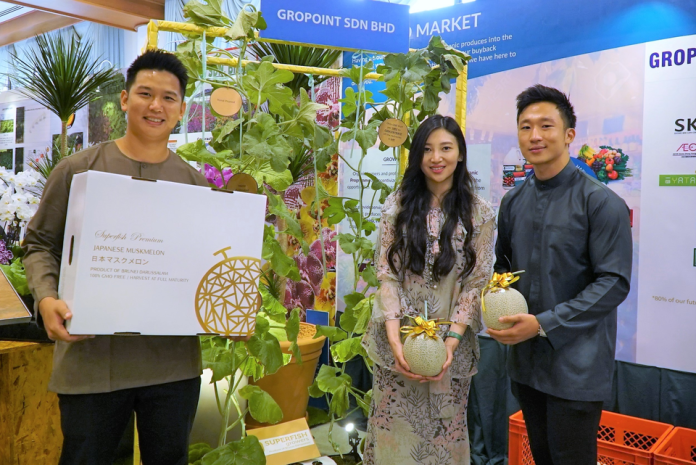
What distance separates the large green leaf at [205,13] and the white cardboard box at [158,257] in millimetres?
855

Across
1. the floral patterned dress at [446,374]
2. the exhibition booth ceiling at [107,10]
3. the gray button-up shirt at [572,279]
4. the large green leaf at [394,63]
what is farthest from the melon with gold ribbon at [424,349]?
the exhibition booth ceiling at [107,10]

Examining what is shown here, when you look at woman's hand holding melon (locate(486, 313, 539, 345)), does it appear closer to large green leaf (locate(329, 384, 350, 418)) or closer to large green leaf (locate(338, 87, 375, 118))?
large green leaf (locate(329, 384, 350, 418))

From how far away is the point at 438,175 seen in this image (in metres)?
1.72

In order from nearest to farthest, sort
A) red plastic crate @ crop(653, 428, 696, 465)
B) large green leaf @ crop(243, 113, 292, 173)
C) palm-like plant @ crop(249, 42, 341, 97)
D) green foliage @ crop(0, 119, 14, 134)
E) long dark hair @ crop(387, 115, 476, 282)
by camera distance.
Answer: long dark hair @ crop(387, 115, 476, 282) < large green leaf @ crop(243, 113, 292, 173) < red plastic crate @ crop(653, 428, 696, 465) < palm-like plant @ crop(249, 42, 341, 97) < green foliage @ crop(0, 119, 14, 134)

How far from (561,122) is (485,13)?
148 centimetres

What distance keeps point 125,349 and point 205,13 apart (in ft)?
3.83

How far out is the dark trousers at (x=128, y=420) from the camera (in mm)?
1324

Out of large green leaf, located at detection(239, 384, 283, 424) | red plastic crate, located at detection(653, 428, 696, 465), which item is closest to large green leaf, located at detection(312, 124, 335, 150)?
large green leaf, located at detection(239, 384, 283, 424)

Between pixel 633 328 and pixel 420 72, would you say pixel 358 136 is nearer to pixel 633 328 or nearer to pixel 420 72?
pixel 420 72

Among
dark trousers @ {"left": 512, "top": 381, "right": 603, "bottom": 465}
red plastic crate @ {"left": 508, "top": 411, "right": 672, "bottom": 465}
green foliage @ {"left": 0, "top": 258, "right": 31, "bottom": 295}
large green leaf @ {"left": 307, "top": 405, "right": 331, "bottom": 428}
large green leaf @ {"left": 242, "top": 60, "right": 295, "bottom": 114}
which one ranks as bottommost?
large green leaf @ {"left": 307, "top": 405, "right": 331, "bottom": 428}

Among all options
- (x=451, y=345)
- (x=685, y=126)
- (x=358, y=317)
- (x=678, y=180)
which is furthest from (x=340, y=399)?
(x=685, y=126)

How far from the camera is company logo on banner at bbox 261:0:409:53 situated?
2.15m

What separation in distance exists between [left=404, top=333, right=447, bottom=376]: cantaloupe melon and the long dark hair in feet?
0.70

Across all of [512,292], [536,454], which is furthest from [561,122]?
[536,454]
